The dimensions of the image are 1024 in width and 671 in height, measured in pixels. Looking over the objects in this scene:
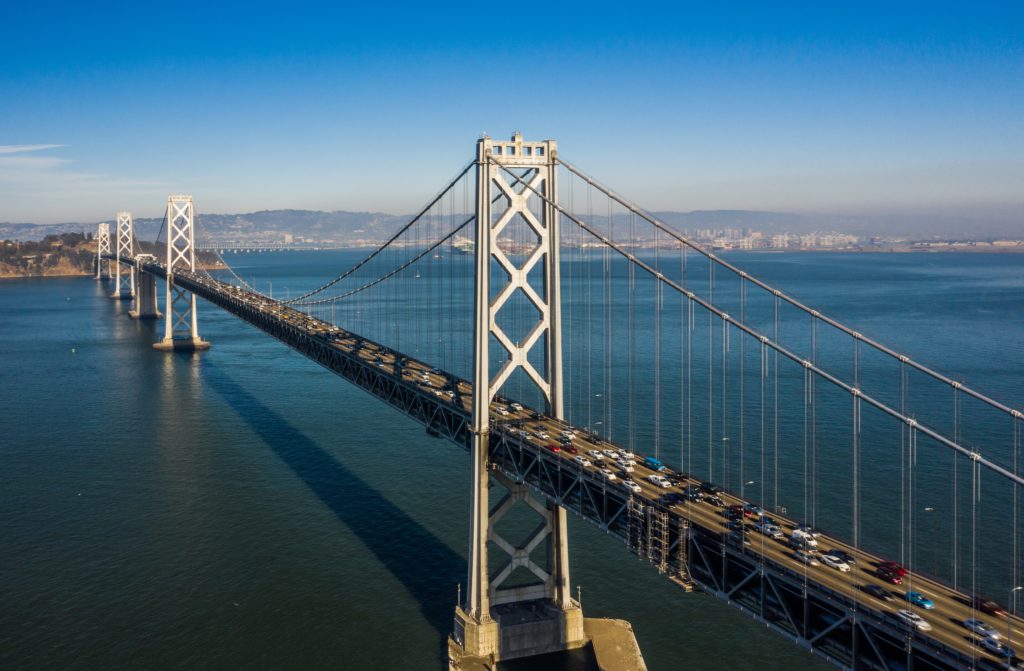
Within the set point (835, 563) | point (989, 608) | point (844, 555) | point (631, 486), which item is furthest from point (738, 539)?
point (989, 608)

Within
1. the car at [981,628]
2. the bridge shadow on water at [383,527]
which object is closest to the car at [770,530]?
the car at [981,628]

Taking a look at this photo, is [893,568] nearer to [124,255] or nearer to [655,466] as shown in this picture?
[655,466]

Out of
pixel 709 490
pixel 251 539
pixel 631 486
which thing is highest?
pixel 631 486

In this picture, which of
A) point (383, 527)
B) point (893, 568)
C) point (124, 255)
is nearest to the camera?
point (893, 568)

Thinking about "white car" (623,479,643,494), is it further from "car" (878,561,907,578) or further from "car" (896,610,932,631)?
"car" (896,610,932,631)

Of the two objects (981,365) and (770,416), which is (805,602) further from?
(981,365)

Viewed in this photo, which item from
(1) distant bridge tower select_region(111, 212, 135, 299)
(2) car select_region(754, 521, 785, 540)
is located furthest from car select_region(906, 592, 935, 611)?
(1) distant bridge tower select_region(111, 212, 135, 299)
